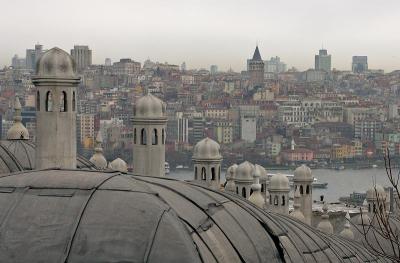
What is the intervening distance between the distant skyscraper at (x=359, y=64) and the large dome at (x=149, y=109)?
128782 mm

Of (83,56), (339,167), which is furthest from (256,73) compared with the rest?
(339,167)

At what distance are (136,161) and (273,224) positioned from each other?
4818 mm

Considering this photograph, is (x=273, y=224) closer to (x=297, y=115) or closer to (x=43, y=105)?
(x=43, y=105)

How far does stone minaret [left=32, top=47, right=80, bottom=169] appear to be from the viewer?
8391 mm

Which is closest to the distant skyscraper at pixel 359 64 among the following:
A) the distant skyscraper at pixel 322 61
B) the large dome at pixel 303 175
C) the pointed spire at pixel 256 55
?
the distant skyscraper at pixel 322 61

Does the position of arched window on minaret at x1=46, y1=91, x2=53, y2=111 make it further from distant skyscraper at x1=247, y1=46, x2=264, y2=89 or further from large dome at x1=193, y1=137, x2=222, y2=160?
distant skyscraper at x1=247, y1=46, x2=264, y2=89

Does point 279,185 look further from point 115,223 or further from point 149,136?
point 115,223

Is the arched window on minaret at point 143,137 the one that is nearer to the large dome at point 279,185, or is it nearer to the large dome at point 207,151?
the large dome at point 207,151

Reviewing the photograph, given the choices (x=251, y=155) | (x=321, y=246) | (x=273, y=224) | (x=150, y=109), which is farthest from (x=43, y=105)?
(x=251, y=155)

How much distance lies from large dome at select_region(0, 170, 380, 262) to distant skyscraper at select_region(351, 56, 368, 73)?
134 meters

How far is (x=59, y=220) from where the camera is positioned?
12.0 feet

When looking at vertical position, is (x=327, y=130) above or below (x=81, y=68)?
below

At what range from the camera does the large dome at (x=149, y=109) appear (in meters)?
9.81

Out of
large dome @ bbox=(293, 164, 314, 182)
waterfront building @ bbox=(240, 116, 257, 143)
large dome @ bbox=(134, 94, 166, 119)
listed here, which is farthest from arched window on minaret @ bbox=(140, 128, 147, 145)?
waterfront building @ bbox=(240, 116, 257, 143)
